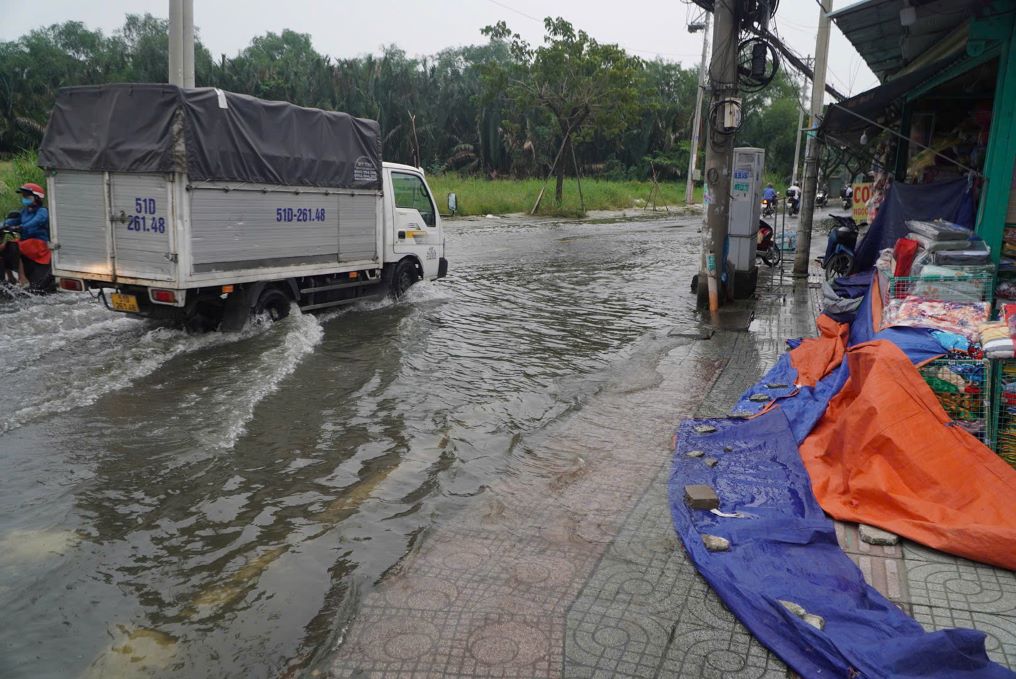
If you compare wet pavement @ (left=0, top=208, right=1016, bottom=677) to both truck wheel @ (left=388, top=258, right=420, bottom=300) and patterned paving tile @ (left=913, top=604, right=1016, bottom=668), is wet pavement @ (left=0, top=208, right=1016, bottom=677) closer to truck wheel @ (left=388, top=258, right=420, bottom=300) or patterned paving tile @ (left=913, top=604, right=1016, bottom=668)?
patterned paving tile @ (left=913, top=604, right=1016, bottom=668)

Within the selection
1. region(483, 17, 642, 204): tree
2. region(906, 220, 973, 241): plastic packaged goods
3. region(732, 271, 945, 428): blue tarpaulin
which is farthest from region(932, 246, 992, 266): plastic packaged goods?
region(483, 17, 642, 204): tree

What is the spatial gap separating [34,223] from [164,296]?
4513 millimetres

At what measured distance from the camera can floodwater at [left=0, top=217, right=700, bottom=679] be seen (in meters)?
3.45

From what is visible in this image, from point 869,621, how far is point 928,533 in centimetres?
95

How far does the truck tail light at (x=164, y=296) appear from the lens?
8008mm

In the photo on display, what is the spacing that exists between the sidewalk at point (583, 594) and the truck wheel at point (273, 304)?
522 centimetres

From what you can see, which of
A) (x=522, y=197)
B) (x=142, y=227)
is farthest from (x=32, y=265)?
(x=522, y=197)

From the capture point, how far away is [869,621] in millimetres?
3107

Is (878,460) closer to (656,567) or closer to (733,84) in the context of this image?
(656,567)

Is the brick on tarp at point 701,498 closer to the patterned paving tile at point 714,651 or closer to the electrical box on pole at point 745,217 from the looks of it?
the patterned paving tile at point 714,651

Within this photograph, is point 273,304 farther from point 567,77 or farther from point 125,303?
point 567,77

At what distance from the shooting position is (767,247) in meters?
16.0

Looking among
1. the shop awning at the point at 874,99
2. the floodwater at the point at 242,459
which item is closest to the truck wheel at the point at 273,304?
the floodwater at the point at 242,459

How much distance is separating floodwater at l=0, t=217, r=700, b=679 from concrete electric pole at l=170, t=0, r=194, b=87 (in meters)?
3.84
